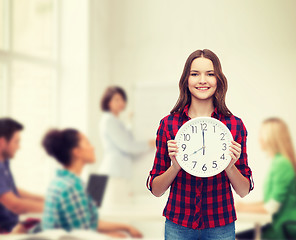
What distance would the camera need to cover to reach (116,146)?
8.29 feet

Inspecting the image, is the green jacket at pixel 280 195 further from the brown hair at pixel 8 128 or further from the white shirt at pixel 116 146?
the brown hair at pixel 8 128

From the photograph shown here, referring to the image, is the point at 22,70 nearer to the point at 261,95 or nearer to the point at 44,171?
the point at 44,171

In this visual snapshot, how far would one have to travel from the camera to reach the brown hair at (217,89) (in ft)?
1.70

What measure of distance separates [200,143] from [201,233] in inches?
4.8

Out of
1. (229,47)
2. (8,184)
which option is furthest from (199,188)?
(8,184)

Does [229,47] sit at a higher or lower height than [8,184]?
higher

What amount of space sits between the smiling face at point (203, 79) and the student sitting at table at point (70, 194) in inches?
58.8

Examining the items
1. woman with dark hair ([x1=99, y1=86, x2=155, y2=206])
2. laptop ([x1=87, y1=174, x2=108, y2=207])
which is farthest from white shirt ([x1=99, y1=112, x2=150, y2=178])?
laptop ([x1=87, y1=174, x2=108, y2=207])

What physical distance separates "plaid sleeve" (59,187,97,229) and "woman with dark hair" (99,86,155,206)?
30 cm

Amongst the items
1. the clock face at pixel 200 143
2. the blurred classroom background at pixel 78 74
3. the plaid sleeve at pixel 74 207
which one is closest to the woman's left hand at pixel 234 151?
the clock face at pixel 200 143

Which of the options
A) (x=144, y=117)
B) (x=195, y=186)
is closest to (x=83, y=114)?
(x=144, y=117)

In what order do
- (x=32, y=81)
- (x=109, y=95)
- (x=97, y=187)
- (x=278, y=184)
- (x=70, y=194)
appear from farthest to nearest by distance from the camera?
(x=32, y=81), (x=109, y=95), (x=97, y=187), (x=278, y=184), (x=70, y=194)

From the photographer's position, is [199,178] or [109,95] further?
[109,95]

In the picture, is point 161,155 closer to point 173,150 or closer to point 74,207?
point 173,150
